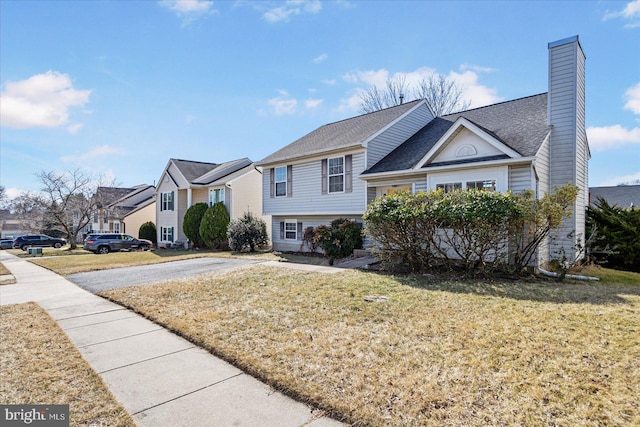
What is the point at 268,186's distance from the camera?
1880 cm

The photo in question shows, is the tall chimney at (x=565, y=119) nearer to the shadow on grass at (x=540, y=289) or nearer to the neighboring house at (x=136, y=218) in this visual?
the shadow on grass at (x=540, y=289)

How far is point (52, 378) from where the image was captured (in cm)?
386

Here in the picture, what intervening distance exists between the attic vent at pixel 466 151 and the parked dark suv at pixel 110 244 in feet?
79.9

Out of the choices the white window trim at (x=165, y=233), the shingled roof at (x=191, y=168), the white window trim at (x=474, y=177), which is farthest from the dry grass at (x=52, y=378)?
the white window trim at (x=165, y=233)

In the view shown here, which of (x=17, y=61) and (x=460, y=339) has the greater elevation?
(x=17, y=61)

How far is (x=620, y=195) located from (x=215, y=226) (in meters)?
32.7

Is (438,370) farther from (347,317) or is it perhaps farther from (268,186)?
(268,186)

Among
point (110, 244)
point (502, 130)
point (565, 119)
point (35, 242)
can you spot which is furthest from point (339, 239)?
point (35, 242)

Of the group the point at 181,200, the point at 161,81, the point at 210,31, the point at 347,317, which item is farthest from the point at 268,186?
the point at 347,317

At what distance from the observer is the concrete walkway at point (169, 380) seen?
10.0 feet

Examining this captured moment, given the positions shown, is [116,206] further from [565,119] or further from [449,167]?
[565,119]

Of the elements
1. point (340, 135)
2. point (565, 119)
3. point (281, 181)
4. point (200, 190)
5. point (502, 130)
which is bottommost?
point (281, 181)

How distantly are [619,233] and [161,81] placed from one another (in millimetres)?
17831

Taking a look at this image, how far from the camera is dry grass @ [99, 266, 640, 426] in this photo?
3004mm
